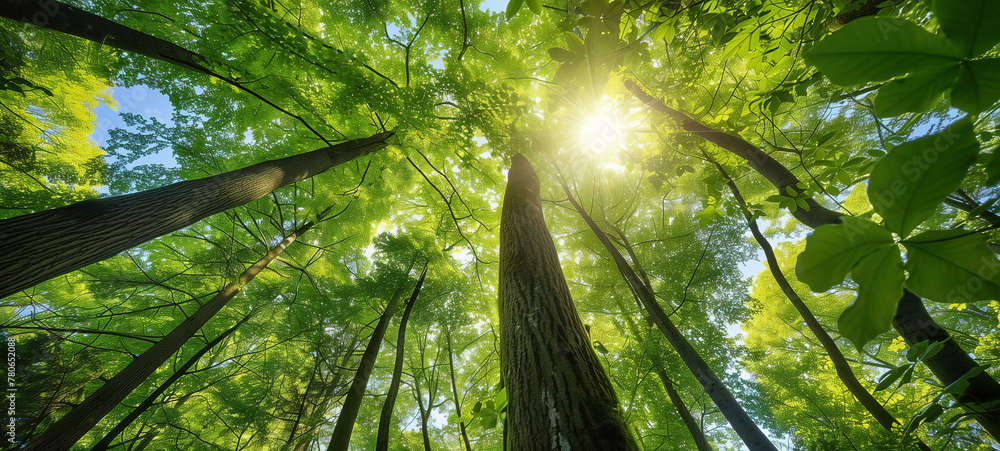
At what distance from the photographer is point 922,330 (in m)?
1.40

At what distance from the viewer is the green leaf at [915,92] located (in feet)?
1.25

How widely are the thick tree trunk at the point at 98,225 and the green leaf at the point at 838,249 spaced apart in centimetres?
312

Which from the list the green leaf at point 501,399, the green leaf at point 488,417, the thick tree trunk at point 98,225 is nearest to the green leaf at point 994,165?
the green leaf at point 501,399

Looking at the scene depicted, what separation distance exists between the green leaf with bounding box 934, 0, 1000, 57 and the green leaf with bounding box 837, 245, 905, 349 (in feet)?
0.78

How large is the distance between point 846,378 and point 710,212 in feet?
4.89

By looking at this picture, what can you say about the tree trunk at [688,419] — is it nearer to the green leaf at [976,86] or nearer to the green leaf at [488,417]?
the green leaf at [488,417]

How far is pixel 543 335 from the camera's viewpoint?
48.3 inches

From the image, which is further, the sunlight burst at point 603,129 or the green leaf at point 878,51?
the sunlight burst at point 603,129

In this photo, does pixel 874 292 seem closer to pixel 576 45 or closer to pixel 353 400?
pixel 576 45

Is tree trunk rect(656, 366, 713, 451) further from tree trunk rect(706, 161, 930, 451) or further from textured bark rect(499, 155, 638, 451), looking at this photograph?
textured bark rect(499, 155, 638, 451)

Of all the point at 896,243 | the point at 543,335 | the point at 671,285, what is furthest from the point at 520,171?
the point at 671,285

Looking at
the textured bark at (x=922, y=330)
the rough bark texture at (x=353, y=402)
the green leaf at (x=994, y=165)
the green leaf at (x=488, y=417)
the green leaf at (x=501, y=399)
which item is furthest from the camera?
the rough bark texture at (x=353, y=402)

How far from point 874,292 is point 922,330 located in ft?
6.06

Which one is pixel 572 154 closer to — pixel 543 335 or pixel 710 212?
pixel 710 212
